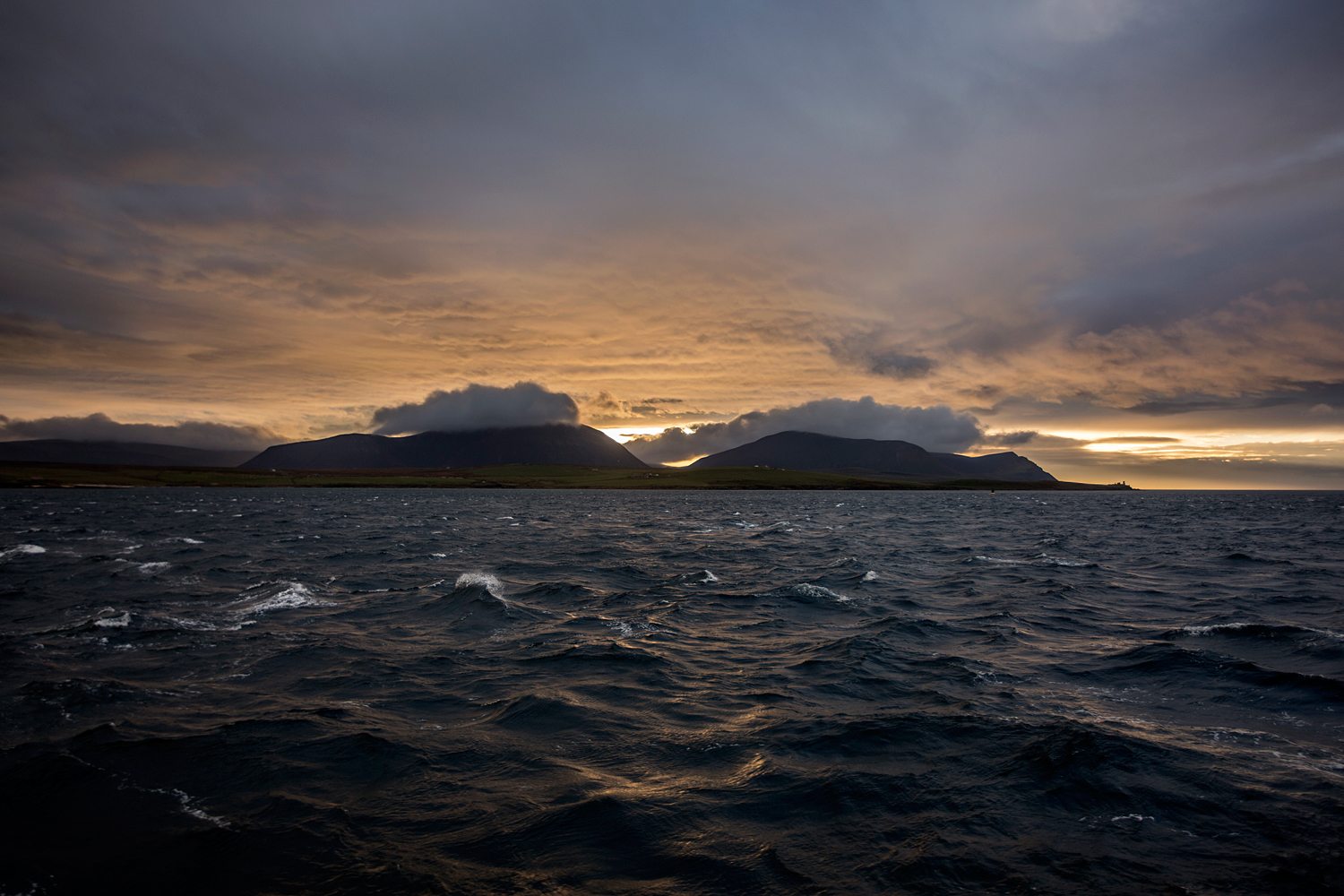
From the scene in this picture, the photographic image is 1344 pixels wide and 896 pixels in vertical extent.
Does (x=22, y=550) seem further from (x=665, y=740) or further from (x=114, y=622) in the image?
(x=665, y=740)

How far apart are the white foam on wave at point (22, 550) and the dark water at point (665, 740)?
16265 millimetres

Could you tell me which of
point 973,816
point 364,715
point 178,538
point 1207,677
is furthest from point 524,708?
point 178,538

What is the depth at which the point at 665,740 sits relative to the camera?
46.1 feet

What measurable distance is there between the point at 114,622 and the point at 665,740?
72.5ft

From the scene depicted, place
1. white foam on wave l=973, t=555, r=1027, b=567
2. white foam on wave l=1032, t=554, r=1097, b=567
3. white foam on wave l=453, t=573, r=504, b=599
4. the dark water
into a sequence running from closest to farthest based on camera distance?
the dark water < white foam on wave l=453, t=573, r=504, b=599 < white foam on wave l=1032, t=554, r=1097, b=567 < white foam on wave l=973, t=555, r=1027, b=567

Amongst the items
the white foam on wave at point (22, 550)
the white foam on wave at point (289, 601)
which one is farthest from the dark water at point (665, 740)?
the white foam on wave at point (22, 550)

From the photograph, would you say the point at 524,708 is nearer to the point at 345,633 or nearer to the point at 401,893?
the point at 401,893

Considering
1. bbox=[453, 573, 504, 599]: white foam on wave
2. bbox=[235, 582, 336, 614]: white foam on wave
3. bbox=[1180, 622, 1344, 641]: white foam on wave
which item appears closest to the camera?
bbox=[1180, 622, 1344, 641]: white foam on wave

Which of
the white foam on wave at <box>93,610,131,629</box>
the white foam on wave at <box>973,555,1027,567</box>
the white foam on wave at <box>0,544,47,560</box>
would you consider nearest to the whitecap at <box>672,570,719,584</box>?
the white foam on wave at <box>973,555,1027,567</box>

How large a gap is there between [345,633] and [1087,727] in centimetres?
2273

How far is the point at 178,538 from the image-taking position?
5719 cm

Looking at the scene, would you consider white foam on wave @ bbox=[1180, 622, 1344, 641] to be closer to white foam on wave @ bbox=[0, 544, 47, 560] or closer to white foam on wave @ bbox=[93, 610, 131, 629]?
white foam on wave @ bbox=[93, 610, 131, 629]

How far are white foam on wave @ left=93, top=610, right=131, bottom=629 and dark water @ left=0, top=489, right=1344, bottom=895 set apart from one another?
0.17m

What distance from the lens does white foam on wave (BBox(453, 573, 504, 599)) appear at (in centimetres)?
3069
